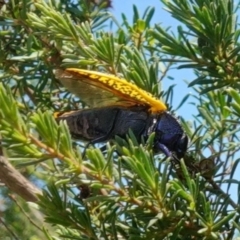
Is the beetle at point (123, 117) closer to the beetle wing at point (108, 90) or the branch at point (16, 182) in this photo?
the beetle wing at point (108, 90)

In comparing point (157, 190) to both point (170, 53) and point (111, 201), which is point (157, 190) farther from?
point (170, 53)

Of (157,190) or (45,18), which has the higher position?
(45,18)

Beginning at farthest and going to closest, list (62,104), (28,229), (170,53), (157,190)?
(28,229)
(62,104)
(170,53)
(157,190)

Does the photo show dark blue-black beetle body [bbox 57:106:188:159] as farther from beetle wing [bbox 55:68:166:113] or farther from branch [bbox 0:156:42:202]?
branch [bbox 0:156:42:202]

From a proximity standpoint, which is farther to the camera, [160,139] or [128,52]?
[128,52]

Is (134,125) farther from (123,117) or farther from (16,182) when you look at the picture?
(16,182)

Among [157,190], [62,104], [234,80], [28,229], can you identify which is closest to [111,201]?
[157,190]

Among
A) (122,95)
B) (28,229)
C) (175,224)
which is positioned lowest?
(28,229)

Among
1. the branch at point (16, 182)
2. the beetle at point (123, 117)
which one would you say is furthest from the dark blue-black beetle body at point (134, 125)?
the branch at point (16, 182)
